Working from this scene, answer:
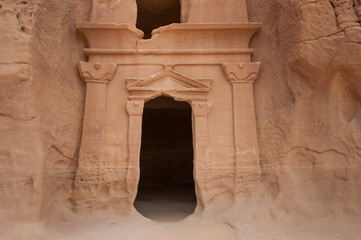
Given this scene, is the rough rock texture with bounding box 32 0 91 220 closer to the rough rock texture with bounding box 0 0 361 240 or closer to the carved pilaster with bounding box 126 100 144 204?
the rough rock texture with bounding box 0 0 361 240

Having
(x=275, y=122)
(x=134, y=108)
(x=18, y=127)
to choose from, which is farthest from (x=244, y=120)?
(x=18, y=127)

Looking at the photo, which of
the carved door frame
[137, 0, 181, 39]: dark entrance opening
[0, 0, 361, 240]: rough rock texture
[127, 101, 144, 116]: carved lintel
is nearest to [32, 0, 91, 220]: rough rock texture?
[0, 0, 361, 240]: rough rock texture

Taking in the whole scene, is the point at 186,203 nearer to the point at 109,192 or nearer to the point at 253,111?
the point at 109,192

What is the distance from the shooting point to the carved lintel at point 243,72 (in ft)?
20.2

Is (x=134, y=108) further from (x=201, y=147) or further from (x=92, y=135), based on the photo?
(x=201, y=147)

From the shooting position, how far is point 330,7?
16.6ft

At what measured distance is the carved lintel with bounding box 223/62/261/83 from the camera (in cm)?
616

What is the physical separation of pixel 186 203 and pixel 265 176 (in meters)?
2.64

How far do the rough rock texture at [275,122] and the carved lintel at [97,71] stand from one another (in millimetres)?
277

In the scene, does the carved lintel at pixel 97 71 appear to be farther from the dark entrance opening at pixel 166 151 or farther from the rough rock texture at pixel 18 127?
the dark entrance opening at pixel 166 151

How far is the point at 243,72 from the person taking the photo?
6164 mm

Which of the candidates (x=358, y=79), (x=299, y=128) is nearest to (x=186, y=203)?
(x=299, y=128)

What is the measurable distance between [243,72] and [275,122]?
1272 mm

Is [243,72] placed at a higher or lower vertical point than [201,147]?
higher
